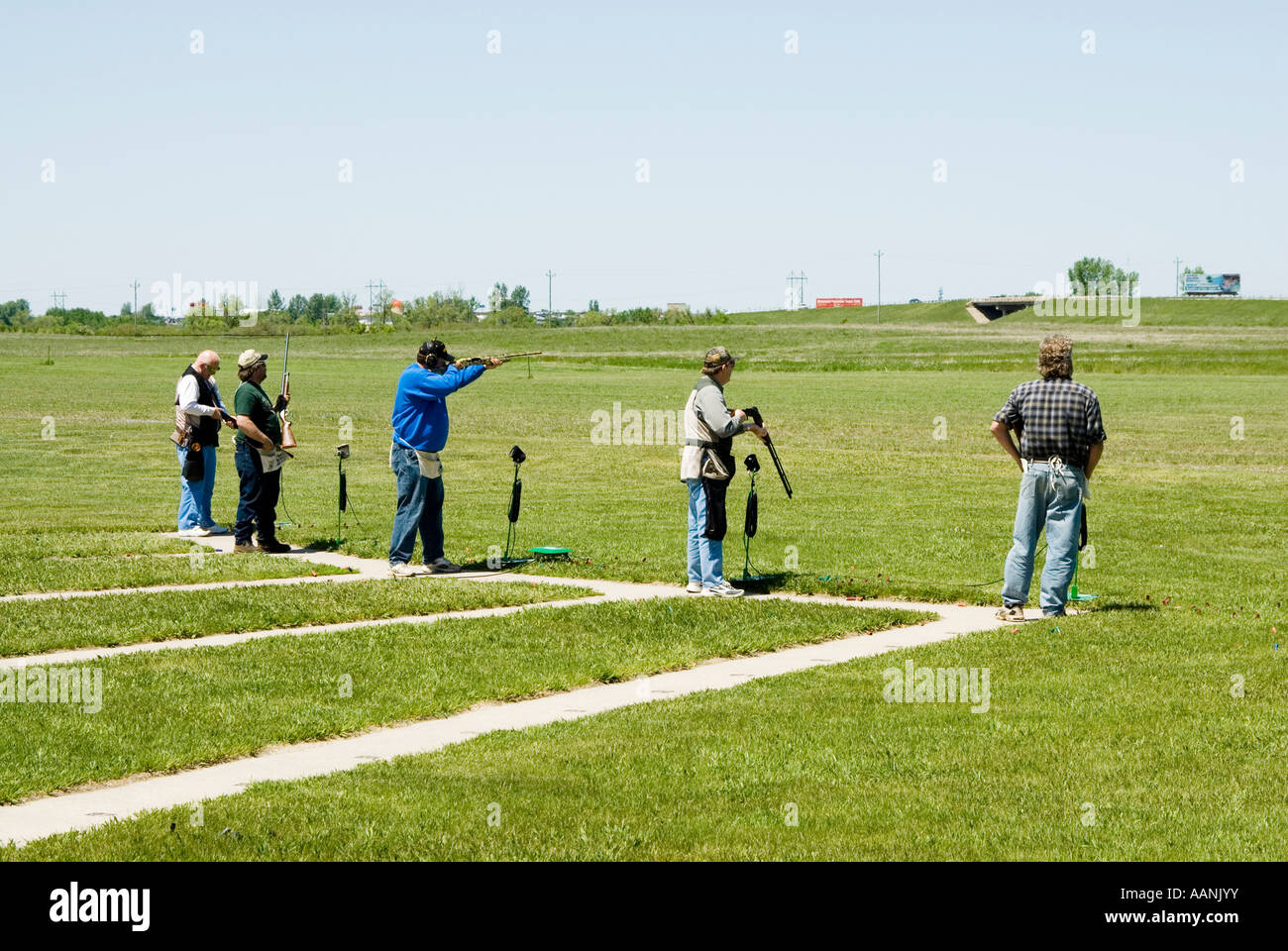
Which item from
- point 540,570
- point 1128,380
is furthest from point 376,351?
point 540,570

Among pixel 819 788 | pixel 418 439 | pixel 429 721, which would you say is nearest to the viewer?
pixel 819 788

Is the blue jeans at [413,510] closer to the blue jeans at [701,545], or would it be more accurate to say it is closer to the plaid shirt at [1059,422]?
the blue jeans at [701,545]

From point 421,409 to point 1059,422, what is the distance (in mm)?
6052

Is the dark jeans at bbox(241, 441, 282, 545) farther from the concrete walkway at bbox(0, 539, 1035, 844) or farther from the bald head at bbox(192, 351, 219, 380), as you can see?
the concrete walkway at bbox(0, 539, 1035, 844)

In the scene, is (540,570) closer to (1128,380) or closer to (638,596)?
(638,596)

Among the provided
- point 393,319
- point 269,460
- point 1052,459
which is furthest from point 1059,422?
point 393,319

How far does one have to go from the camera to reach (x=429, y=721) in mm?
9000

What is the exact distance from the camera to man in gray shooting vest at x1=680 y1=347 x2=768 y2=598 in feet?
42.8

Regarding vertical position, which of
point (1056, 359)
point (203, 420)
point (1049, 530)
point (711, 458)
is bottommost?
point (1049, 530)

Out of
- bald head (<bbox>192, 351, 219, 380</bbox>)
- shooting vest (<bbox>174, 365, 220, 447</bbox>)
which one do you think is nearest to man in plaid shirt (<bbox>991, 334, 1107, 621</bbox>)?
bald head (<bbox>192, 351, 219, 380</bbox>)

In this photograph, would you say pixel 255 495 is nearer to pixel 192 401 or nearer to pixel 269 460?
pixel 269 460

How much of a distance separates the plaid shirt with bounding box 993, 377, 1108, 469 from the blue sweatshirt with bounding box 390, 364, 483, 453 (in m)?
5.18

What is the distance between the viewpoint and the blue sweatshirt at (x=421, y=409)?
14.1 metres

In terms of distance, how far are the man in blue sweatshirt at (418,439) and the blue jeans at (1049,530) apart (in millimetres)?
5207
